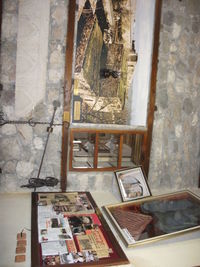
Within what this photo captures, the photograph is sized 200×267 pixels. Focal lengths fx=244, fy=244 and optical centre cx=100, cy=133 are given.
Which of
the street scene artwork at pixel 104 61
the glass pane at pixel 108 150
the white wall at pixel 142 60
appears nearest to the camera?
the street scene artwork at pixel 104 61

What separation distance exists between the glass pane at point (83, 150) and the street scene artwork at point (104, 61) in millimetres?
172

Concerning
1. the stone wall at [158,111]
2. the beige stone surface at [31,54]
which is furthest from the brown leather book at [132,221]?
the beige stone surface at [31,54]

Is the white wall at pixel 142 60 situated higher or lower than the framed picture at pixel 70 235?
higher

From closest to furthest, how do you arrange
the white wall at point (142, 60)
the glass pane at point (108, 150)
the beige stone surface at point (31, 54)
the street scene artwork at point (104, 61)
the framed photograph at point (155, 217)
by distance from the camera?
1. the framed photograph at point (155, 217)
2. the beige stone surface at point (31, 54)
3. the street scene artwork at point (104, 61)
4. the white wall at point (142, 60)
5. the glass pane at point (108, 150)

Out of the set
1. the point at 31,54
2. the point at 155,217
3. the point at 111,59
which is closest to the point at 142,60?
the point at 111,59

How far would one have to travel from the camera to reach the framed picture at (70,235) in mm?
1208

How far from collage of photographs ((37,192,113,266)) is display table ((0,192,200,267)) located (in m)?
0.10

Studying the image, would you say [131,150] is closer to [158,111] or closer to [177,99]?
[158,111]

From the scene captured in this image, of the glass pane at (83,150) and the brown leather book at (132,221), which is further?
the glass pane at (83,150)

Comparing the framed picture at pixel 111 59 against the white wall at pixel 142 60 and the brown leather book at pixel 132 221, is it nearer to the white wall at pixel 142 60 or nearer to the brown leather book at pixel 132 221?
the white wall at pixel 142 60

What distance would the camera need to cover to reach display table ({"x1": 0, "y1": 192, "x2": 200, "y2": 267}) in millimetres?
1262

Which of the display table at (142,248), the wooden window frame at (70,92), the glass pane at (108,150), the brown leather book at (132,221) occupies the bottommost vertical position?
the display table at (142,248)

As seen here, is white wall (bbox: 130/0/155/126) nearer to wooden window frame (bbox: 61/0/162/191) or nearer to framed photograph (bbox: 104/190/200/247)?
wooden window frame (bbox: 61/0/162/191)

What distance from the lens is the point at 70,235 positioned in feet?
4.61
